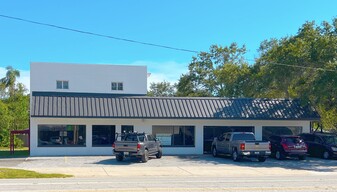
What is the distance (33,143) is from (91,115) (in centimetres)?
428

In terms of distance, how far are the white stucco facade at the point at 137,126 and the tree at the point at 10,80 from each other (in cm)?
3840

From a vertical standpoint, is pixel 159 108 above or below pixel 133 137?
above

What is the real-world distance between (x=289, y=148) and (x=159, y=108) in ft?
30.4

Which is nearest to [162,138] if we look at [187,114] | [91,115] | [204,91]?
[187,114]

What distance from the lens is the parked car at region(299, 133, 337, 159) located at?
29.6m

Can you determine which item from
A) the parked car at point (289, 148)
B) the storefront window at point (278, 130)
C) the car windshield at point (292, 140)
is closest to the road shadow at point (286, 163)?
Answer: the parked car at point (289, 148)

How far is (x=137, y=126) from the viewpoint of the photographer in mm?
31547

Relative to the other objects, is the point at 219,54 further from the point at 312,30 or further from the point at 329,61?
the point at 329,61

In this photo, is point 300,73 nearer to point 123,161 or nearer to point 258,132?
point 258,132

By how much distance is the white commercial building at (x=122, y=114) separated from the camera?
3017cm

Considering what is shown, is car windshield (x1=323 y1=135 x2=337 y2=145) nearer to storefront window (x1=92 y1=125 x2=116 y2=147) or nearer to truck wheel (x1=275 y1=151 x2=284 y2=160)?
truck wheel (x1=275 y1=151 x2=284 y2=160)

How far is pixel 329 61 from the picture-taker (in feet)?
93.8

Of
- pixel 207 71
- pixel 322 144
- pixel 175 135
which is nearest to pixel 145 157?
pixel 175 135

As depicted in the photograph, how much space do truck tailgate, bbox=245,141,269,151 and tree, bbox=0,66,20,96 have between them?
48.0 metres
